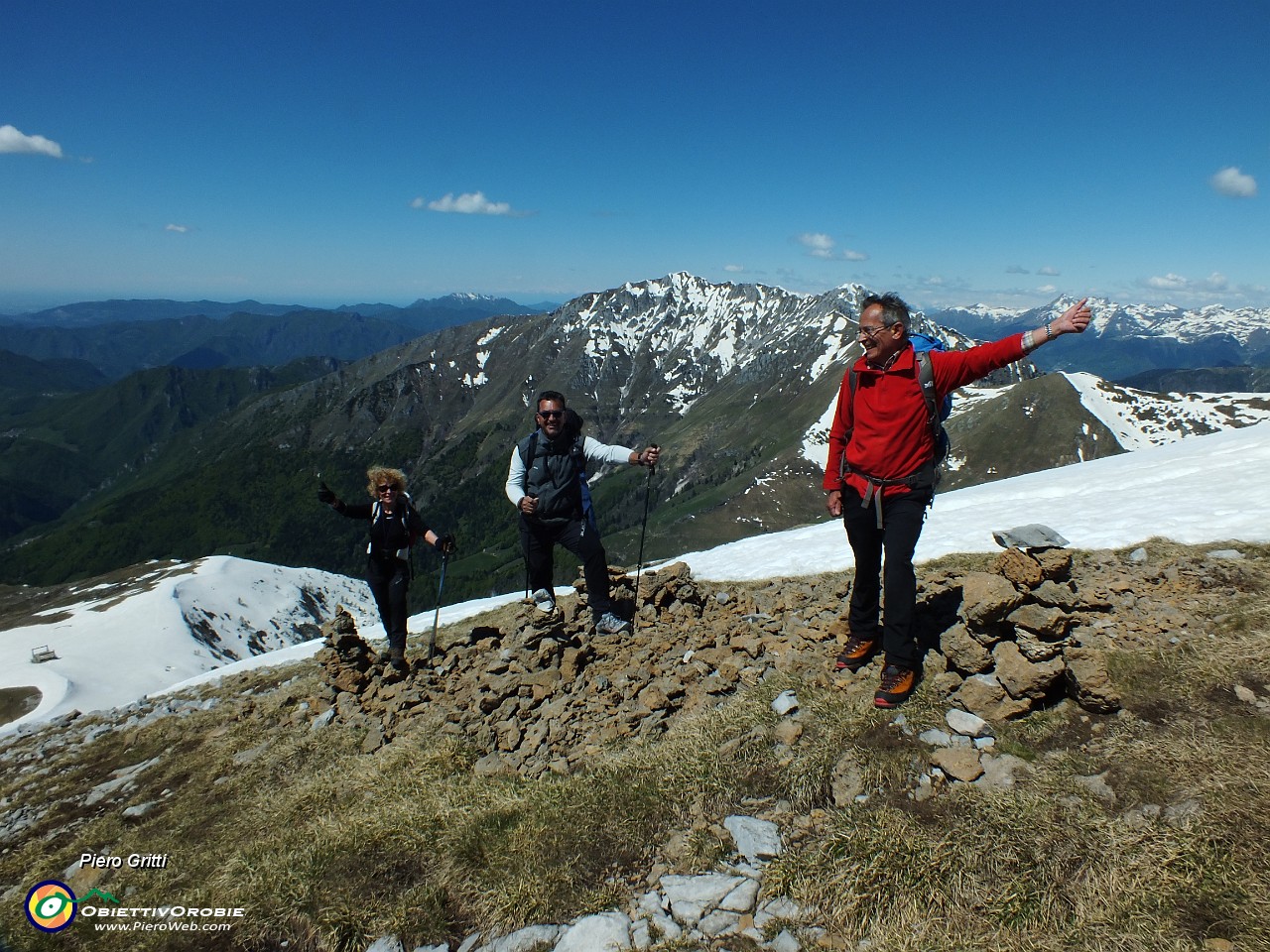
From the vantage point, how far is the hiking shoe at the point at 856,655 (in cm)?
742

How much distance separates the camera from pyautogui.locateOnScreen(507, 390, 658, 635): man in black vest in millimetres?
10109

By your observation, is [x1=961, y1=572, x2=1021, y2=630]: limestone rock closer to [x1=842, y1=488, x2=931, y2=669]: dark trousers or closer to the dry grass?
[x1=842, y1=488, x2=931, y2=669]: dark trousers

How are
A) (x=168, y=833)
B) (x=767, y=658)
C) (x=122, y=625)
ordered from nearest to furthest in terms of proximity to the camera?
(x=168, y=833) < (x=767, y=658) < (x=122, y=625)

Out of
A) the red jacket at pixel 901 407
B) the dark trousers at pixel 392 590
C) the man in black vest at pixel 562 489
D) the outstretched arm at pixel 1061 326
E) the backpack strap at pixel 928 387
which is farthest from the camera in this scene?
the dark trousers at pixel 392 590

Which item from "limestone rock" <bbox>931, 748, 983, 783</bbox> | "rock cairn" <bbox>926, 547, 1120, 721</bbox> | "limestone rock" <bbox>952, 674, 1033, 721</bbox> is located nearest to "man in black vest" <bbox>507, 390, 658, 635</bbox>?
"rock cairn" <bbox>926, 547, 1120, 721</bbox>

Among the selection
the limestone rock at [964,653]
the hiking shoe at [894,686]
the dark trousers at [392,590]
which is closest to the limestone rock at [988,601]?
the limestone rock at [964,653]

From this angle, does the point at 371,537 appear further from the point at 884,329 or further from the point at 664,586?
the point at 884,329

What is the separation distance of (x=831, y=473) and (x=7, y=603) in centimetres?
16787

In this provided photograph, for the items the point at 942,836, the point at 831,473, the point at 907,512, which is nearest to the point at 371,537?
the point at 831,473

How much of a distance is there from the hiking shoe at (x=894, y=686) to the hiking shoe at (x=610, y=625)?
482cm

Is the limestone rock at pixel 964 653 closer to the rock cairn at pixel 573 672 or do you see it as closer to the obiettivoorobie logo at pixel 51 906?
the rock cairn at pixel 573 672

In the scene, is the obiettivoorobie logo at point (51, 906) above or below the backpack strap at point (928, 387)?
below

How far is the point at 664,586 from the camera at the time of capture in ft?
38.8

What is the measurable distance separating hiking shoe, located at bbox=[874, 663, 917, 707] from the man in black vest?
15.0ft
